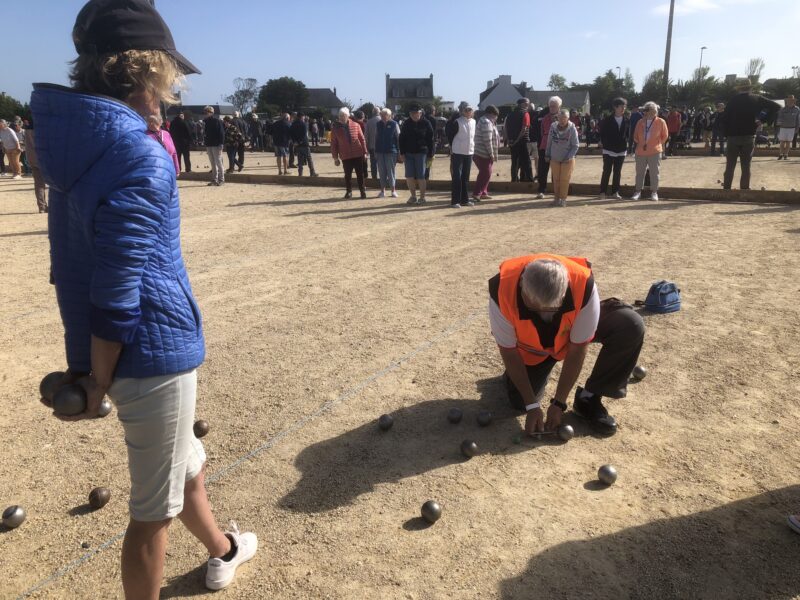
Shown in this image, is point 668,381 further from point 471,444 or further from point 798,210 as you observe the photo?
point 798,210

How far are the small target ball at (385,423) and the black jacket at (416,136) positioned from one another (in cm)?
942

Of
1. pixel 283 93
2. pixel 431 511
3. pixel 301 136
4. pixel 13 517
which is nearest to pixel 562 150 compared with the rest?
pixel 301 136

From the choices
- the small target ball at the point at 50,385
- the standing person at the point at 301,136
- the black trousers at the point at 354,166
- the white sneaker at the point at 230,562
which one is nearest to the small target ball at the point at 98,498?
the white sneaker at the point at 230,562

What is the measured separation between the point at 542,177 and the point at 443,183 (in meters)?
2.98

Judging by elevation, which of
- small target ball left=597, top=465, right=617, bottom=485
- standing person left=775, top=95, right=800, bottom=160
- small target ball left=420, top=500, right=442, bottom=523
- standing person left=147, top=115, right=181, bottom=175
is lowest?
small target ball left=420, top=500, right=442, bottom=523

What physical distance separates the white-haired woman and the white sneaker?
11.0m

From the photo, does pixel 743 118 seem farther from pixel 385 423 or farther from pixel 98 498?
pixel 98 498

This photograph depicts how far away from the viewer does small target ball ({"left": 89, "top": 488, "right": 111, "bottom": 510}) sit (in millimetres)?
3129

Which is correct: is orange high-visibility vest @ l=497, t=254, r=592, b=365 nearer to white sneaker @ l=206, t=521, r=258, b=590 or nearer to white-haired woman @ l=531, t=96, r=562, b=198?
white sneaker @ l=206, t=521, r=258, b=590

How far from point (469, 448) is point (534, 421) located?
47cm

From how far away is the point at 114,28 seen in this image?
1731mm

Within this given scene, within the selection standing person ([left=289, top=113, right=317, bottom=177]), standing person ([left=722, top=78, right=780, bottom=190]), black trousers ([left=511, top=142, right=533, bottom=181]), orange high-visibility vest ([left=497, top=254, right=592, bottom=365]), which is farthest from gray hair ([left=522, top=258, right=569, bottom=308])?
standing person ([left=289, top=113, right=317, bottom=177])

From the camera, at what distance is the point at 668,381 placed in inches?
174

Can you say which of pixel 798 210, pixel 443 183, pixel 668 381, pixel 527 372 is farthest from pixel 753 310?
pixel 443 183
